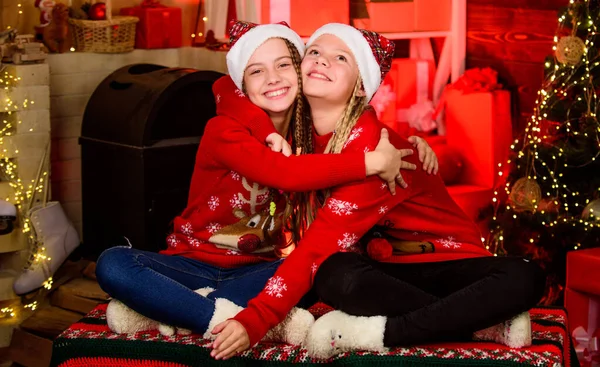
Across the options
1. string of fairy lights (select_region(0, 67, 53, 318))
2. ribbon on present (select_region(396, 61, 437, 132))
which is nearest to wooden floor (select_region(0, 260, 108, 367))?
string of fairy lights (select_region(0, 67, 53, 318))

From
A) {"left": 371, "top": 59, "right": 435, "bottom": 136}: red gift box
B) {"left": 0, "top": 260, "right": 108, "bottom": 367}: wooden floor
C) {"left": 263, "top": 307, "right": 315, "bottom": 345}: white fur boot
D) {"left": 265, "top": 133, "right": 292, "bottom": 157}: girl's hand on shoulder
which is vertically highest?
{"left": 265, "top": 133, "right": 292, "bottom": 157}: girl's hand on shoulder

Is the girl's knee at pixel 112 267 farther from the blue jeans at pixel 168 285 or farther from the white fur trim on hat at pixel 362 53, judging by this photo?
the white fur trim on hat at pixel 362 53

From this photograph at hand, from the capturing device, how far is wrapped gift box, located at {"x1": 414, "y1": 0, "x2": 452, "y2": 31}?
4.17 m

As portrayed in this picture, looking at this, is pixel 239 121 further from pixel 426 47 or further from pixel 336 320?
pixel 426 47

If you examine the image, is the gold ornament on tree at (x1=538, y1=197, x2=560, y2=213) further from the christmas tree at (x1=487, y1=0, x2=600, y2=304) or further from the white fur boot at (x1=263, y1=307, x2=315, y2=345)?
the white fur boot at (x1=263, y1=307, x2=315, y2=345)

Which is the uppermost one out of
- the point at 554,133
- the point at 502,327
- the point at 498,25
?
the point at 498,25

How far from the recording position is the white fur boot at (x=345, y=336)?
92.8 inches

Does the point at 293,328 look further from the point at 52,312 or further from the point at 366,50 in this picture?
the point at 52,312

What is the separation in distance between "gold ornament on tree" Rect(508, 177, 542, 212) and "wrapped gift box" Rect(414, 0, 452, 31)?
37.7 inches

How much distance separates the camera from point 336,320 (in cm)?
240

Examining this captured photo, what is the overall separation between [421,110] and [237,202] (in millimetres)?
1725

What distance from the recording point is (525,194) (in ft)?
11.5

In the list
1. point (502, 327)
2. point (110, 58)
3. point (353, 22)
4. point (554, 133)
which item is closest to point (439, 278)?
point (502, 327)

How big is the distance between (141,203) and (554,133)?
151 cm
